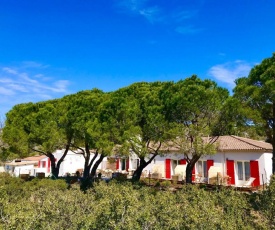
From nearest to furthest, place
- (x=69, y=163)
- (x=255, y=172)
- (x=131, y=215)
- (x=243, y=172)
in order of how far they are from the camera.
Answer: (x=131, y=215) → (x=255, y=172) → (x=243, y=172) → (x=69, y=163)

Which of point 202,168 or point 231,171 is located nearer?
point 231,171

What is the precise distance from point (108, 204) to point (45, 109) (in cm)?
2119

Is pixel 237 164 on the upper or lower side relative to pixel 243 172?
upper

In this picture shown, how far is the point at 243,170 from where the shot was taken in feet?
90.0

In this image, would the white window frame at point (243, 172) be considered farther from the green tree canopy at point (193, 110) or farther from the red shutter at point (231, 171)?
the green tree canopy at point (193, 110)

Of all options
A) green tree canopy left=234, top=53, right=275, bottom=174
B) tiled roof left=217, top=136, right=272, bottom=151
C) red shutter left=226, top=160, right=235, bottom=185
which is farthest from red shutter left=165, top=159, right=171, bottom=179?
green tree canopy left=234, top=53, right=275, bottom=174

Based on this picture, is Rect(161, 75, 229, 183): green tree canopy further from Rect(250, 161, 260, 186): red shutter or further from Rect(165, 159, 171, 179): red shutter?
Rect(165, 159, 171, 179): red shutter

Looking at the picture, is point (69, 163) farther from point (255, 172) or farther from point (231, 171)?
point (255, 172)

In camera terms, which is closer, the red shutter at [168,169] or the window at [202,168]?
the window at [202,168]

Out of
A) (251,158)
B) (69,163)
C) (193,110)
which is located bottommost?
(69,163)

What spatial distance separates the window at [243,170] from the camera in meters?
27.1

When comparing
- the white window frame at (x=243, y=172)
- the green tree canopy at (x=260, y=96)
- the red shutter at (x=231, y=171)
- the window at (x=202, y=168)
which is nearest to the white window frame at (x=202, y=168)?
the window at (x=202, y=168)

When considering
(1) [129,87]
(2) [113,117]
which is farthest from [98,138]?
(1) [129,87]

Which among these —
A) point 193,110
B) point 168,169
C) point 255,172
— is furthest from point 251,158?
point 193,110
